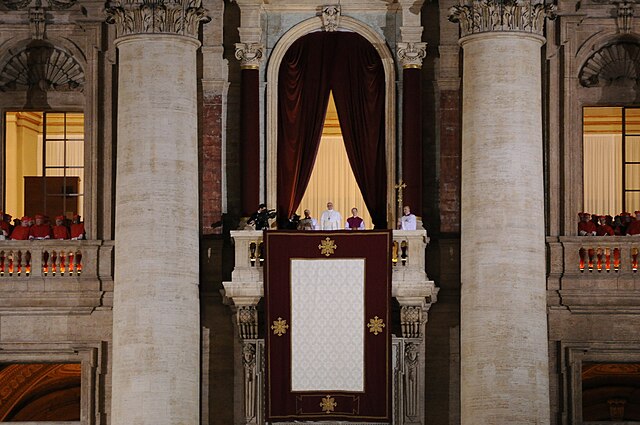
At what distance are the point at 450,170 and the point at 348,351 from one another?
4.21 meters

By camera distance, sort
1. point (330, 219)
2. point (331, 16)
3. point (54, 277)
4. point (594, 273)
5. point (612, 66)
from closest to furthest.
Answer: point (594, 273)
point (330, 219)
point (54, 277)
point (331, 16)
point (612, 66)

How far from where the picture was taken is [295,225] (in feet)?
142

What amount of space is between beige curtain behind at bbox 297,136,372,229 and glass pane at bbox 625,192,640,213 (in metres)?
5.20

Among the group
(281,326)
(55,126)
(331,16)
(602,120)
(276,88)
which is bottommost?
(281,326)

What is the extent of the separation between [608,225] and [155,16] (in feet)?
31.2

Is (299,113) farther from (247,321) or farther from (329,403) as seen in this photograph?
(329,403)

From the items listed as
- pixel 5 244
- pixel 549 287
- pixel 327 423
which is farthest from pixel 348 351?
pixel 5 244

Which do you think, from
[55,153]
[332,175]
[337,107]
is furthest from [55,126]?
[337,107]

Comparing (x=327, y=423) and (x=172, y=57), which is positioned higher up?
(x=172, y=57)

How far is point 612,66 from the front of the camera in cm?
4453

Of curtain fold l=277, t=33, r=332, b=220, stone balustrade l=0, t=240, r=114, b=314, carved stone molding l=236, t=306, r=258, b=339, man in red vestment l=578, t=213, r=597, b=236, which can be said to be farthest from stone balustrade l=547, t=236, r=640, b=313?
stone balustrade l=0, t=240, r=114, b=314

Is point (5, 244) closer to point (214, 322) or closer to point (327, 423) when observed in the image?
point (214, 322)

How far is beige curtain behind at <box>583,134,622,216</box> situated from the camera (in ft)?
149

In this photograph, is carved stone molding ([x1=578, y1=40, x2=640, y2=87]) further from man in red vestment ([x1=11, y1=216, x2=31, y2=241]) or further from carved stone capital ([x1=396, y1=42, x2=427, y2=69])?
man in red vestment ([x1=11, y1=216, x2=31, y2=241])
